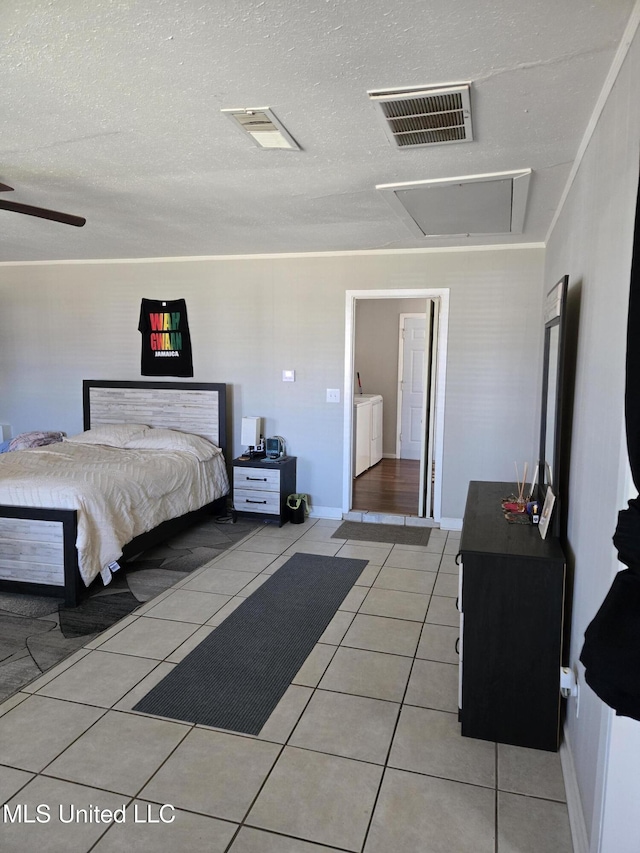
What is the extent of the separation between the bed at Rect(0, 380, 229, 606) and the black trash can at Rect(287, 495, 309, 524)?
0.66 meters

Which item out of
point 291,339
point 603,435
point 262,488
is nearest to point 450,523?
point 262,488

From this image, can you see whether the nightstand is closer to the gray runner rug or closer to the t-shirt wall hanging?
the gray runner rug

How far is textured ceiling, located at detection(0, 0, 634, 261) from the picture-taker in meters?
1.58

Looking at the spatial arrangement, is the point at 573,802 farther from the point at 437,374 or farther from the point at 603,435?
the point at 437,374

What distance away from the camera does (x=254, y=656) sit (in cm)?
285

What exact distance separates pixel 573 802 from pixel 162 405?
181 inches

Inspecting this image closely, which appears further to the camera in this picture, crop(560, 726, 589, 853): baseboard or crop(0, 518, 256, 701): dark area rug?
crop(0, 518, 256, 701): dark area rug

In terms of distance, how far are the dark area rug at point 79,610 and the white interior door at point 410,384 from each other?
398 centimetres

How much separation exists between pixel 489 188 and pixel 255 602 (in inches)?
108

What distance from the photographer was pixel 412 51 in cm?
175

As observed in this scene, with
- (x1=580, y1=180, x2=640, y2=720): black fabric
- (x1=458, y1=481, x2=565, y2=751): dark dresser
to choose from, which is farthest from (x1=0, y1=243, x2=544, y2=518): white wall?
(x1=580, y1=180, x2=640, y2=720): black fabric

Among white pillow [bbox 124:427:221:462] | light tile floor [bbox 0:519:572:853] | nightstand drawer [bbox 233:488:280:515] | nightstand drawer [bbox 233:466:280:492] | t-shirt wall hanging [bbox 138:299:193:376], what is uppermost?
t-shirt wall hanging [bbox 138:299:193:376]

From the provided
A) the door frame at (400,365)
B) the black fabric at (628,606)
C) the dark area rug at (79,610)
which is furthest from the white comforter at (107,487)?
the door frame at (400,365)

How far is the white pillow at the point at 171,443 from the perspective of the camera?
500cm
